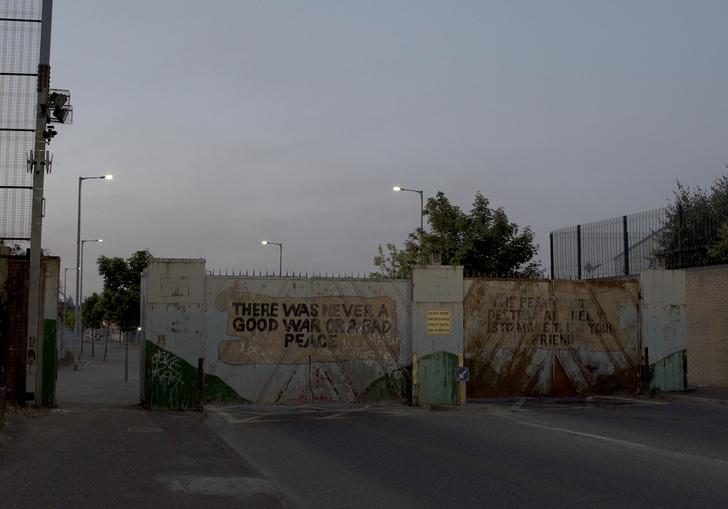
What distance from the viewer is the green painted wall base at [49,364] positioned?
17.9 meters

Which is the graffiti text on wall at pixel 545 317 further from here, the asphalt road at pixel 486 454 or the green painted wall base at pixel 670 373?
the asphalt road at pixel 486 454

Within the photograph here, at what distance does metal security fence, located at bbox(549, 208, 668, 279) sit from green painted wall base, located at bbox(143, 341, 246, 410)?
59.7 ft

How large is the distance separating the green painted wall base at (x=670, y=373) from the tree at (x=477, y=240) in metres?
13.3

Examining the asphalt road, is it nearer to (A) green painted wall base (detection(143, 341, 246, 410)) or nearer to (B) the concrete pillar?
(A) green painted wall base (detection(143, 341, 246, 410))

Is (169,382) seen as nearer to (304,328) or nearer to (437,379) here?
(304,328)

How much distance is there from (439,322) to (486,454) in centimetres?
845

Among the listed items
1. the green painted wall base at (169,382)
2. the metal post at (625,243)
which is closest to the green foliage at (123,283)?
the metal post at (625,243)

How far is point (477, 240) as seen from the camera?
3716cm

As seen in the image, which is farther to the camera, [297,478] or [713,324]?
[713,324]

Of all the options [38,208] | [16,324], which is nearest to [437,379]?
[16,324]

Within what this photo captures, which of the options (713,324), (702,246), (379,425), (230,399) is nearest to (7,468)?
(379,425)

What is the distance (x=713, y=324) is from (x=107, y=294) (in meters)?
42.9

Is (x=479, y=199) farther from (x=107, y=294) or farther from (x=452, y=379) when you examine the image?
(x=107, y=294)

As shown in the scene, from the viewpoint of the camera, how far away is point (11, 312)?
17.7 m
